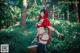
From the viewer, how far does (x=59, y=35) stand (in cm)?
284

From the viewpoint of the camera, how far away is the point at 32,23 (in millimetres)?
2832

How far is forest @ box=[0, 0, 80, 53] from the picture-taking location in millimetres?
2807

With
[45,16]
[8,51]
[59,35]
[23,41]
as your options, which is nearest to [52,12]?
[45,16]

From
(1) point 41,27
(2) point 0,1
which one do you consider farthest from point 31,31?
(2) point 0,1

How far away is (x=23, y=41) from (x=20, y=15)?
329mm

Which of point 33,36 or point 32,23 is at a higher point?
point 32,23

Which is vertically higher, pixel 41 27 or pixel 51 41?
pixel 41 27

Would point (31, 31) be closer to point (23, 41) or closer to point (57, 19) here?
point (23, 41)

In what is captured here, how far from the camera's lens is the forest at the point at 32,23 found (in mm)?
2807

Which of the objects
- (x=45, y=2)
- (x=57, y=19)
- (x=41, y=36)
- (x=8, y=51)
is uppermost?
(x=45, y=2)

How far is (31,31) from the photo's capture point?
2.82 meters

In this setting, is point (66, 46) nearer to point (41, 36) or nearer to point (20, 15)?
point (41, 36)

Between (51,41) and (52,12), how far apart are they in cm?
37

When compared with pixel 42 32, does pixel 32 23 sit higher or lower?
higher
